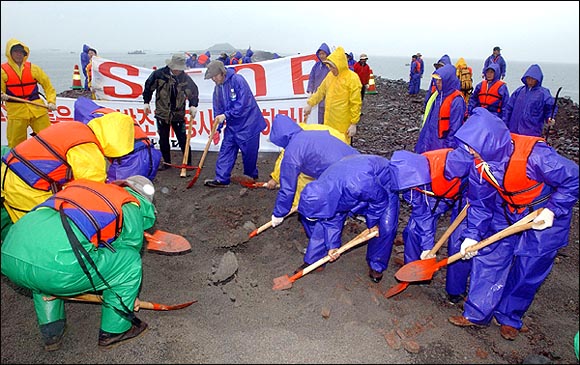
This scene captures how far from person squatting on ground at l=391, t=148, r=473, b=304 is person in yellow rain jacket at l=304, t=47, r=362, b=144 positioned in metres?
2.03

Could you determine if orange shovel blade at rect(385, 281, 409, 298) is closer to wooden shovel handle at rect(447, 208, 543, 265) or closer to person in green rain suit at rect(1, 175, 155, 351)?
wooden shovel handle at rect(447, 208, 543, 265)

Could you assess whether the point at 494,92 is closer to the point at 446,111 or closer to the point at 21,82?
the point at 446,111

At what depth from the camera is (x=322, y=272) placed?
3.56 meters

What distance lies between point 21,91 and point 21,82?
0.12 m

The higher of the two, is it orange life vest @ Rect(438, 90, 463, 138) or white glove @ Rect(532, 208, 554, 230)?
orange life vest @ Rect(438, 90, 463, 138)

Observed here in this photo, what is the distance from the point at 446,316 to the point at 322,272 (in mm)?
1092

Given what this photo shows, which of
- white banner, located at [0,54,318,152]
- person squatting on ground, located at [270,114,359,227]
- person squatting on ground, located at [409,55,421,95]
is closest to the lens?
person squatting on ground, located at [270,114,359,227]

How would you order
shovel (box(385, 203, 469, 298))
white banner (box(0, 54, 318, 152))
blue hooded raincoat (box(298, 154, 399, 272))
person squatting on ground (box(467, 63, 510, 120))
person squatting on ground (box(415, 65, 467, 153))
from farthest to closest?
white banner (box(0, 54, 318, 152)), person squatting on ground (box(467, 63, 510, 120)), person squatting on ground (box(415, 65, 467, 153)), shovel (box(385, 203, 469, 298)), blue hooded raincoat (box(298, 154, 399, 272))

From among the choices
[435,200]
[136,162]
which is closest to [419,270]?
[435,200]

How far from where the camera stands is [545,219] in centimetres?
255

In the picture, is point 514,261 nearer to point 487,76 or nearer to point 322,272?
point 322,272

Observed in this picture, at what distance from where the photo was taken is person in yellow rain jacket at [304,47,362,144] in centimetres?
499

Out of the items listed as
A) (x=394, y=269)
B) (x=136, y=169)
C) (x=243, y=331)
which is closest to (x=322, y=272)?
(x=394, y=269)

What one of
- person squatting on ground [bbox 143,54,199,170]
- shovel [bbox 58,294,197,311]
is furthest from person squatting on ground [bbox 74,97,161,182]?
person squatting on ground [bbox 143,54,199,170]
